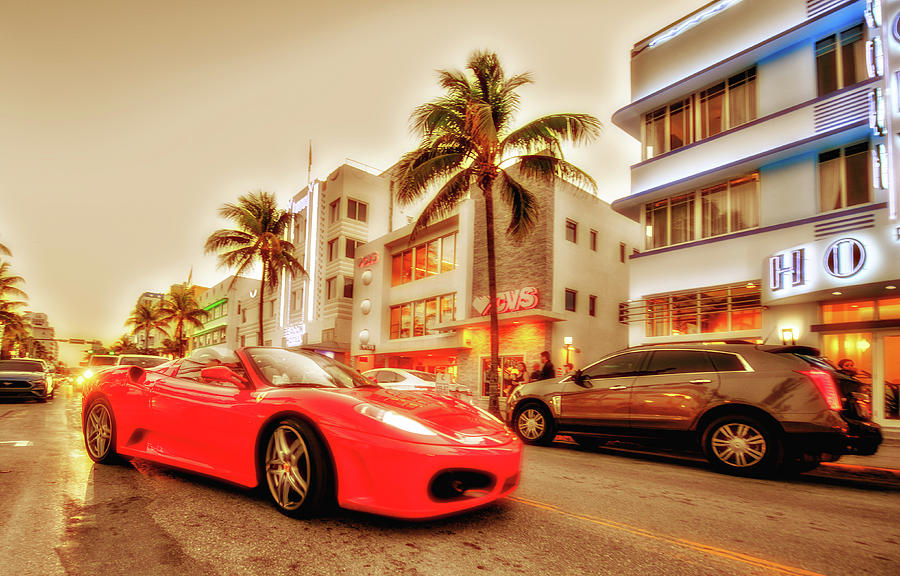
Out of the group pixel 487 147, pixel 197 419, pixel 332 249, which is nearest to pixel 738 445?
pixel 197 419

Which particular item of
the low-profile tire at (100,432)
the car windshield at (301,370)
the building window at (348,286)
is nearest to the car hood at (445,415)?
the car windshield at (301,370)

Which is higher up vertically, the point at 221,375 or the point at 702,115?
the point at 702,115

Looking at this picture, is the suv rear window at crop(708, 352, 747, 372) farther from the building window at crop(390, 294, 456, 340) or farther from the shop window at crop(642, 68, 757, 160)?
the building window at crop(390, 294, 456, 340)

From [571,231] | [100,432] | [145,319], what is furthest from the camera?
[145,319]

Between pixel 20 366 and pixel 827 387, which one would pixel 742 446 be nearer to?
pixel 827 387

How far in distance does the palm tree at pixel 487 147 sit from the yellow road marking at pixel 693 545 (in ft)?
34.9

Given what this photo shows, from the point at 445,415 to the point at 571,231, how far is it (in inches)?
726

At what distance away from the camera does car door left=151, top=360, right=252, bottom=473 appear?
3.88 m

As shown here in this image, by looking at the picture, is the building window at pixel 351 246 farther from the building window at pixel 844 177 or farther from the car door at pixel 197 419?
the car door at pixel 197 419

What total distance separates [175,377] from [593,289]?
1890cm

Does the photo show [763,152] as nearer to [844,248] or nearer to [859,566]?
[844,248]

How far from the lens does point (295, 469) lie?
→ 3506 millimetres

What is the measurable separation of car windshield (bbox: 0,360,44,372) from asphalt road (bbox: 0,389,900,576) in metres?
15.2

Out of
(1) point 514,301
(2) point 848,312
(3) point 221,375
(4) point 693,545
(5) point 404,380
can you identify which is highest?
(1) point 514,301
